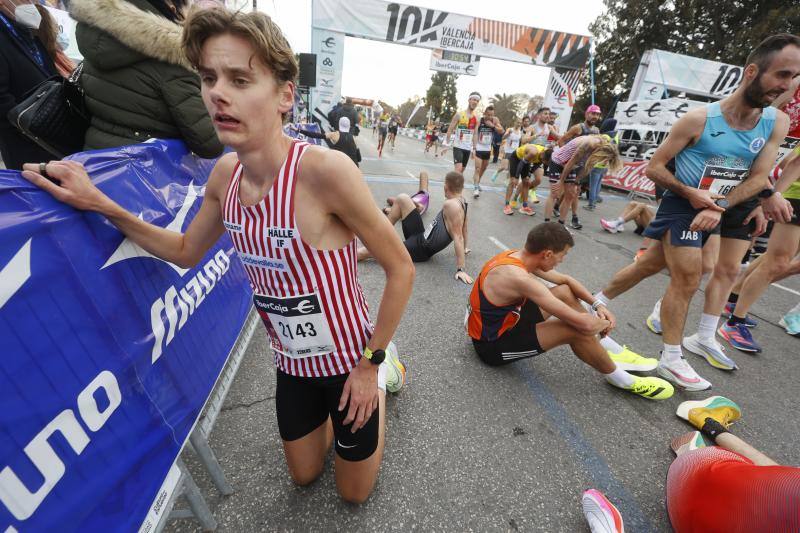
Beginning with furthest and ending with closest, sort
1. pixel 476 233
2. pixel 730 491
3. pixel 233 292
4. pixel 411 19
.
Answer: pixel 411 19 < pixel 476 233 < pixel 233 292 < pixel 730 491

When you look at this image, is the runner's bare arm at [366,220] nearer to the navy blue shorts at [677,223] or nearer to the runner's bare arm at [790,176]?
the navy blue shorts at [677,223]

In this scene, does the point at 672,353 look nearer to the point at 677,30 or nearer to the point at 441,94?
the point at 677,30

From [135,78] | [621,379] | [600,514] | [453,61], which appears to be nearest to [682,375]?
[621,379]

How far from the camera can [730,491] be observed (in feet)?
4.18

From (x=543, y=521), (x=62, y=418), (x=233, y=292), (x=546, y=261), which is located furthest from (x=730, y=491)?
(x=233, y=292)

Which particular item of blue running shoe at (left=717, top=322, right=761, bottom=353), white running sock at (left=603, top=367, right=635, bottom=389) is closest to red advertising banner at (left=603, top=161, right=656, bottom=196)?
blue running shoe at (left=717, top=322, right=761, bottom=353)

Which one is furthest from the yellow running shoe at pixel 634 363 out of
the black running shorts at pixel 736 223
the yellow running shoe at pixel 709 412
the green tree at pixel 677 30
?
the green tree at pixel 677 30

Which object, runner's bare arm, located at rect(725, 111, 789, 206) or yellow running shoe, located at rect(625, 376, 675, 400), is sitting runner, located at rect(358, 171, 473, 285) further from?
runner's bare arm, located at rect(725, 111, 789, 206)

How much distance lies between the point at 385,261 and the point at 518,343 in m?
1.57

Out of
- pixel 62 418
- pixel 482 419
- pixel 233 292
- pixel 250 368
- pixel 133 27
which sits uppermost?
pixel 133 27

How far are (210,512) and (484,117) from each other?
9296 mm

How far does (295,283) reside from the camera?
1.21 meters

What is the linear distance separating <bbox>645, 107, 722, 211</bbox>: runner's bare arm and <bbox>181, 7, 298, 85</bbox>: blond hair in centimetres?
245

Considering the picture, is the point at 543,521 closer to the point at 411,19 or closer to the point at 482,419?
the point at 482,419
